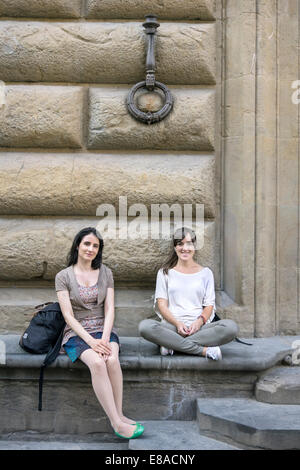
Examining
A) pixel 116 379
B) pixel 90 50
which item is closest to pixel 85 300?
pixel 116 379

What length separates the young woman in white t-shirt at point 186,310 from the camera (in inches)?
164

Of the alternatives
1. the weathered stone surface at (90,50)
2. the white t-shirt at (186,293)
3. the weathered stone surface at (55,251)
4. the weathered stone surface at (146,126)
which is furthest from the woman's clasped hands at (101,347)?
the weathered stone surface at (90,50)

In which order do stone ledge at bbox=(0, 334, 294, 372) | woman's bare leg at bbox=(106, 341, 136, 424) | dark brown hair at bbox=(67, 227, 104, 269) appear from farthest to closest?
dark brown hair at bbox=(67, 227, 104, 269), stone ledge at bbox=(0, 334, 294, 372), woman's bare leg at bbox=(106, 341, 136, 424)

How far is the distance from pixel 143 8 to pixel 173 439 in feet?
11.7

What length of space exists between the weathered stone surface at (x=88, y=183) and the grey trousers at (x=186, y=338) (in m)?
1.19

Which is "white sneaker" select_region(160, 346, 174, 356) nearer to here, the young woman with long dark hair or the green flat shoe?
the young woman with long dark hair

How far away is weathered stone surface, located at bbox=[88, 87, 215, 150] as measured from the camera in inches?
191

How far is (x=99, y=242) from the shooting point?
435 centimetres

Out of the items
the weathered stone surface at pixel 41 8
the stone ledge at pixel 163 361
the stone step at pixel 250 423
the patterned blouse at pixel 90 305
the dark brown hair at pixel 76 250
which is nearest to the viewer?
the stone step at pixel 250 423

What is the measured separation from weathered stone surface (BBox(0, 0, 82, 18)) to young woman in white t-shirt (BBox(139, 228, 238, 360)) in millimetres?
2170

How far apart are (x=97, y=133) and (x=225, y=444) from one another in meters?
2.72

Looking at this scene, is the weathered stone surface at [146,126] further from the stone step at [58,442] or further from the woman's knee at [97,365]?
the stone step at [58,442]

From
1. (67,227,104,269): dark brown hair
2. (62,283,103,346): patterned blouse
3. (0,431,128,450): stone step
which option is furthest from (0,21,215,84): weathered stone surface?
(0,431,128,450): stone step

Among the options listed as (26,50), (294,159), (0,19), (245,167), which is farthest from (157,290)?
(0,19)
